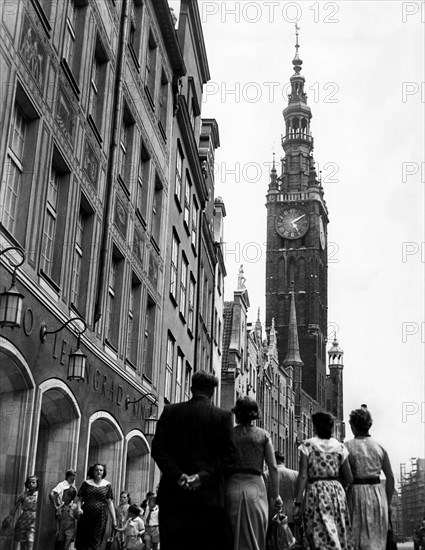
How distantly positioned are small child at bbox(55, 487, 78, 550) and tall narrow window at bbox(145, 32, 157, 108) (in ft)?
44.5

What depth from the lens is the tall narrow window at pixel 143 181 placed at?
23453 millimetres

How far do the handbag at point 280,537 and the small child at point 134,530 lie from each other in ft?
18.9

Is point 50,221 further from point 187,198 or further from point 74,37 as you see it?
point 187,198

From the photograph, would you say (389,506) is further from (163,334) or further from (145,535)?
(163,334)

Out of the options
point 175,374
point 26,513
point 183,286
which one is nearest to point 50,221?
point 26,513

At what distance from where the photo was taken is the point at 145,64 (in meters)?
24.2

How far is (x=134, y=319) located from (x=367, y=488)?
14771 mm

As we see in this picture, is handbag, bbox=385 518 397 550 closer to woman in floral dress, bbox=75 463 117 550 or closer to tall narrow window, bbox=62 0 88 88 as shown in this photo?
woman in floral dress, bbox=75 463 117 550

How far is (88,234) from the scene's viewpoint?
18031 millimetres

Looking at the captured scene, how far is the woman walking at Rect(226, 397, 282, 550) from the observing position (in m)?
7.82

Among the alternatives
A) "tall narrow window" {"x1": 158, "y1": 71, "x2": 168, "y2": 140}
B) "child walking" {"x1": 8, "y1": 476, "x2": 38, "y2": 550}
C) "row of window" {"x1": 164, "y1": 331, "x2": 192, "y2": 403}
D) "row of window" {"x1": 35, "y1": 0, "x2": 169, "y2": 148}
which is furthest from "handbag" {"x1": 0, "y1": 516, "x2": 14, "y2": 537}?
"tall narrow window" {"x1": 158, "y1": 71, "x2": 168, "y2": 140}

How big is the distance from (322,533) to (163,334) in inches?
713

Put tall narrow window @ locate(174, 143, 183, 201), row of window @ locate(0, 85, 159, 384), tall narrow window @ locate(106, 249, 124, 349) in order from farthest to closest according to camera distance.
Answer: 1. tall narrow window @ locate(174, 143, 183, 201)
2. tall narrow window @ locate(106, 249, 124, 349)
3. row of window @ locate(0, 85, 159, 384)

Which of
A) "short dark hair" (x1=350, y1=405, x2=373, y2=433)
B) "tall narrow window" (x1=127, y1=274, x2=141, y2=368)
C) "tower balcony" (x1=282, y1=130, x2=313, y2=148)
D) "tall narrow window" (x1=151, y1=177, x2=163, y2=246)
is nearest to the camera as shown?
"short dark hair" (x1=350, y1=405, x2=373, y2=433)
